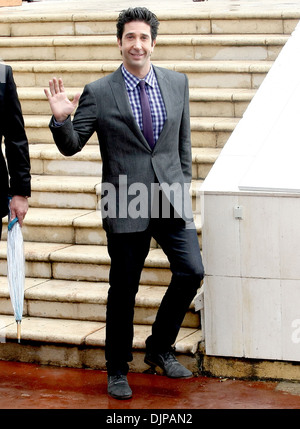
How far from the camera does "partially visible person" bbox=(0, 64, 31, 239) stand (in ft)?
17.8

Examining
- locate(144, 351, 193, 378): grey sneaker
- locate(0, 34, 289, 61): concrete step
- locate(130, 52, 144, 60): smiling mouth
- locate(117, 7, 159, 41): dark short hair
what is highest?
locate(0, 34, 289, 61): concrete step

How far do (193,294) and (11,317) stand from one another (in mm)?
1612

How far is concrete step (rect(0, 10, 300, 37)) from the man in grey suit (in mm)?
3714

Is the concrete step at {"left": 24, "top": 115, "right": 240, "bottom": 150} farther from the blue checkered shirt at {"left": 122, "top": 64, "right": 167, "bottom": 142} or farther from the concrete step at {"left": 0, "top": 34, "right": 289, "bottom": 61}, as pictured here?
the blue checkered shirt at {"left": 122, "top": 64, "right": 167, "bottom": 142}

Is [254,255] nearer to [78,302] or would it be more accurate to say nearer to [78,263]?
[78,302]

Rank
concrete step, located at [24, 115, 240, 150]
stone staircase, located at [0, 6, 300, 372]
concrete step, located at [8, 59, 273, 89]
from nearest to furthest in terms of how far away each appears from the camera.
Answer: stone staircase, located at [0, 6, 300, 372] → concrete step, located at [24, 115, 240, 150] → concrete step, located at [8, 59, 273, 89]

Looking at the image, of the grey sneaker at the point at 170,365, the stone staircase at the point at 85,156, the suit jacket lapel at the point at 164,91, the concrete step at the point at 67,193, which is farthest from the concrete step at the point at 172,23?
the grey sneaker at the point at 170,365

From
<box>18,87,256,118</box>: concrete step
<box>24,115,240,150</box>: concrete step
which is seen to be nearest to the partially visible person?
<box>24,115,240,150</box>: concrete step

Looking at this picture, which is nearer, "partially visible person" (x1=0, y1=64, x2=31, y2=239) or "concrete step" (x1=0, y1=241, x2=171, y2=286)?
"partially visible person" (x1=0, y1=64, x2=31, y2=239)

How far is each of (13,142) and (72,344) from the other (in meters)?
1.53

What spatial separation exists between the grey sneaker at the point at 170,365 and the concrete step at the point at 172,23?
4.33 m

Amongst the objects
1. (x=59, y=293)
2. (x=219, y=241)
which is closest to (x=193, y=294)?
(x=219, y=241)

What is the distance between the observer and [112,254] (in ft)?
18.6

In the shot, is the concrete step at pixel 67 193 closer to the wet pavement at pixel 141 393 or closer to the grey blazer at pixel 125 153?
the wet pavement at pixel 141 393
